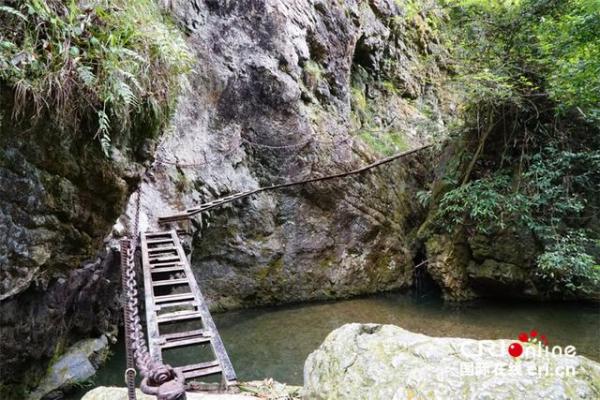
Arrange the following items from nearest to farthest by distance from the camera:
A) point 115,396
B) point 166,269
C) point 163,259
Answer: point 115,396 < point 166,269 < point 163,259

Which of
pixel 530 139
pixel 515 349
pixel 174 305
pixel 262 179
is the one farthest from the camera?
pixel 262 179

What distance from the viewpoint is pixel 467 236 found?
9156mm

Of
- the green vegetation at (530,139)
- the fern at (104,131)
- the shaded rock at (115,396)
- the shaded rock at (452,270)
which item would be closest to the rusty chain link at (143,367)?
the shaded rock at (115,396)

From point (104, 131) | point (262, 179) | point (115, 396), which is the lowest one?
point (115, 396)

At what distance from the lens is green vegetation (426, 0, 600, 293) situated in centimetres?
736

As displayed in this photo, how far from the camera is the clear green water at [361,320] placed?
6234 millimetres

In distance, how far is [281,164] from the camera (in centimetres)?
962

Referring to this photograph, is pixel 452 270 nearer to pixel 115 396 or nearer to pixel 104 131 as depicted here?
pixel 104 131

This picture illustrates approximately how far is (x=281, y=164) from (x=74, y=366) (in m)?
5.91

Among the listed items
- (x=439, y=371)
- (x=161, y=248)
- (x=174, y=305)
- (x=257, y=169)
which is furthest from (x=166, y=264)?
(x=257, y=169)

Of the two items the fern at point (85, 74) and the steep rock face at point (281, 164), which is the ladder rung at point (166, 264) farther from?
the fern at point (85, 74)

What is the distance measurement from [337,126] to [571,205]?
5633 millimetres

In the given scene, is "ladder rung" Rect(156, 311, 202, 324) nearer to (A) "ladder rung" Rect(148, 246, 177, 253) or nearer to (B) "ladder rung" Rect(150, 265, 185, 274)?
(B) "ladder rung" Rect(150, 265, 185, 274)

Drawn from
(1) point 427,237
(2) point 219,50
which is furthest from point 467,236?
(2) point 219,50
